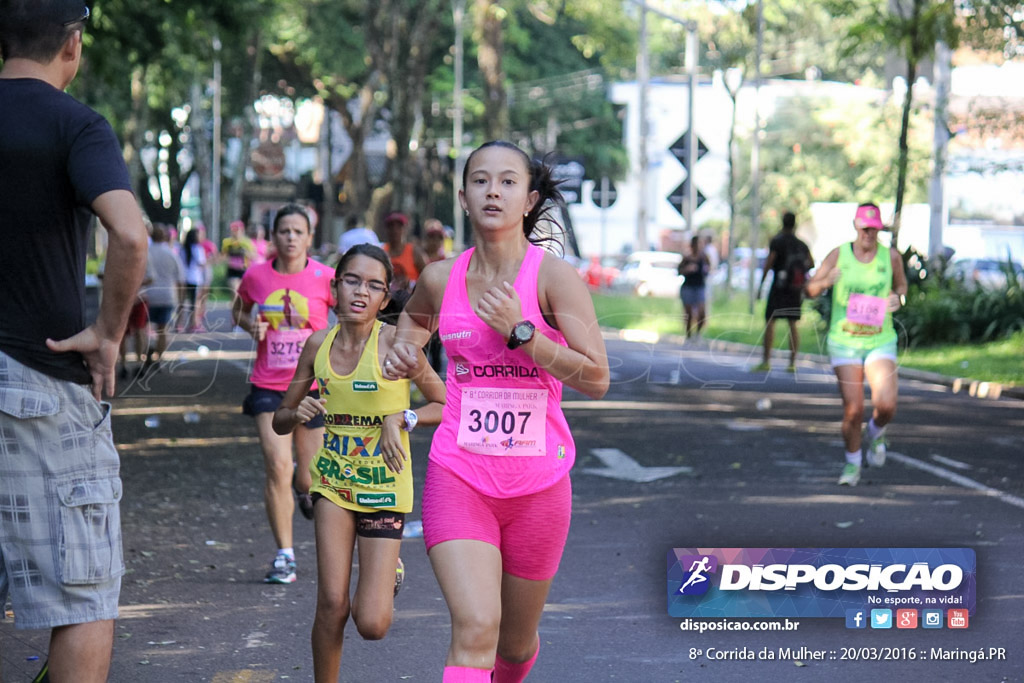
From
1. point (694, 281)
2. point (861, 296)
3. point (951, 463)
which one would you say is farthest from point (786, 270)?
point (861, 296)

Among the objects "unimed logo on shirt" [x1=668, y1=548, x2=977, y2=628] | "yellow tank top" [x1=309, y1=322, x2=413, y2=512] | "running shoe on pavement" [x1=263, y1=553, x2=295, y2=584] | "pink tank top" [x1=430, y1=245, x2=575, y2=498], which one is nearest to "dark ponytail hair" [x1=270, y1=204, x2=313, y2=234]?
"running shoe on pavement" [x1=263, y1=553, x2=295, y2=584]

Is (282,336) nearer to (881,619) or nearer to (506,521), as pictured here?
(881,619)

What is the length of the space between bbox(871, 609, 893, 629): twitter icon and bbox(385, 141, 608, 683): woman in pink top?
2.11 m

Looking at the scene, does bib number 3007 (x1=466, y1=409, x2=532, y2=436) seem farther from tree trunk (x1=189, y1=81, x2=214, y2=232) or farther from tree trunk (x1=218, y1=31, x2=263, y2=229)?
tree trunk (x1=189, y1=81, x2=214, y2=232)

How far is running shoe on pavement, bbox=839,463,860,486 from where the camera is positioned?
10250 millimetres

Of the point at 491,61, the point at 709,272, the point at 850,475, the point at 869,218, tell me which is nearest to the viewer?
the point at 869,218

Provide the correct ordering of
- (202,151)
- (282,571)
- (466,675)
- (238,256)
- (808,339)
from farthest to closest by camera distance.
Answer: (202,151) → (238,256) → (808,339) → (282,571) → (466,675)

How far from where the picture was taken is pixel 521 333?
394cm

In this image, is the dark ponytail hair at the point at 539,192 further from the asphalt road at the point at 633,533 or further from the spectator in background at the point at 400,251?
the spectator in background at the point at 400,251

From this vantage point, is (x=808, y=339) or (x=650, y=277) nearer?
(x=808, y=339)

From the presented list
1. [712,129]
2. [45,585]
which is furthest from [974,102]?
[712,129]

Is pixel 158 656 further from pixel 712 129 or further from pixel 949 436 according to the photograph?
pixel 712 129

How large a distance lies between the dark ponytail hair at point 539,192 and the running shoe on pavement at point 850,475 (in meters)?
6.07

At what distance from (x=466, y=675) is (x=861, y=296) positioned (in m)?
6.63
